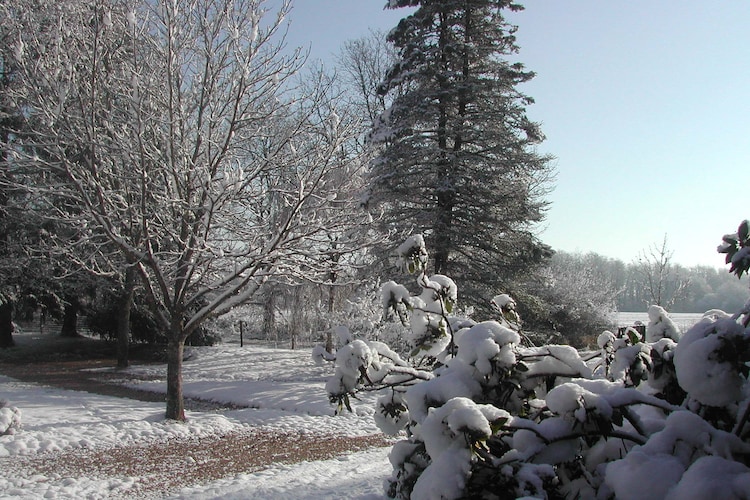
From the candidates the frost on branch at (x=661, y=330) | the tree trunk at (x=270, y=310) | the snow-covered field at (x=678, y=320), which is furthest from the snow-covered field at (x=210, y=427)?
the snow-covered field at (x=678, y=320)

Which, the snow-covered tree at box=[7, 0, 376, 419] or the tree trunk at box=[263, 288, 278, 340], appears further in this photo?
the tree trunk at box=[263, 288, 278, 340]

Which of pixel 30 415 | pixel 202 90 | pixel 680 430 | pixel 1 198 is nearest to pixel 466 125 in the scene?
pixel 202 90

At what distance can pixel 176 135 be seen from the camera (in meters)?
8.27

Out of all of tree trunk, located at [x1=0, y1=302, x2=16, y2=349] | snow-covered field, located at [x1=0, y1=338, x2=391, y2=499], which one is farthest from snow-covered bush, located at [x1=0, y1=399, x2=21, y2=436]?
tree trunk, located at [x1=0, y1=302, x2=16, y2=349]

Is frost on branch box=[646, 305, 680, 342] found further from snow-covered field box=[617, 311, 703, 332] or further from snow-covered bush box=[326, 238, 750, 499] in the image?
snow-covered field box=[617, 311, 703, 332]

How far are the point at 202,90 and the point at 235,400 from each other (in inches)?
297

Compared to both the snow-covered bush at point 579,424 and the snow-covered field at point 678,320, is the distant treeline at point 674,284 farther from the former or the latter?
the snow-covered bush at point 579,424

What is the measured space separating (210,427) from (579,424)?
839 centimetres

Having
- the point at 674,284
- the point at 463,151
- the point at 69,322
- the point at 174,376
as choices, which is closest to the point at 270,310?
the point at 69,322

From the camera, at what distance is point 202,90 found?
27.0ft

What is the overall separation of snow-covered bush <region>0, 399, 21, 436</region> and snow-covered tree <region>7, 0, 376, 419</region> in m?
2.25

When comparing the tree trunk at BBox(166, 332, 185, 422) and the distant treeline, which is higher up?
the distant treeline

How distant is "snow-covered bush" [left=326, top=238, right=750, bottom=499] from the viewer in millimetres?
1531

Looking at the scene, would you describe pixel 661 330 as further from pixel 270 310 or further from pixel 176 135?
pixel 270 310
